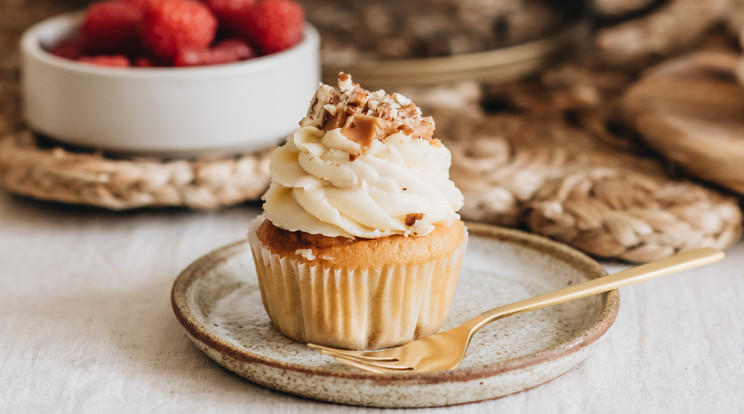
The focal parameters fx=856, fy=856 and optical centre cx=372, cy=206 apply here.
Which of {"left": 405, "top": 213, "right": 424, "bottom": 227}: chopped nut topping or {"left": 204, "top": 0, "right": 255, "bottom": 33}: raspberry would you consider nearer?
{"left": 405, "top": 213, "right": 424, "bottom": 227}: chopped nut topping

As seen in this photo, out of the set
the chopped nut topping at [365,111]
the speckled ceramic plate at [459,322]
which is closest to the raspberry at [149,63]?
the speckled ceramic plate at [459,322]

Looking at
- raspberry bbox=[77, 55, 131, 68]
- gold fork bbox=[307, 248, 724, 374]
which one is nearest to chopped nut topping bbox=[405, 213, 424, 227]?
gold fork bbox=[307, 248, 724, 374]

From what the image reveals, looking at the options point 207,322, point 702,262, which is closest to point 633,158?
point 702,262

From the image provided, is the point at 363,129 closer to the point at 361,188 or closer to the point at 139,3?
the point at 361,188

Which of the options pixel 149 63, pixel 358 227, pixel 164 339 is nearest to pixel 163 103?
pixel 149 63

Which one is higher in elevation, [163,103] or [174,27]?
[174,27]

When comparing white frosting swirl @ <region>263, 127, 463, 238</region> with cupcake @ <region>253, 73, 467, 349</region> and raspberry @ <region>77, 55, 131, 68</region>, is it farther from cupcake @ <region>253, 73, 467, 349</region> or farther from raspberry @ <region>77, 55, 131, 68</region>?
raspberry @ <region>77, 55, 131, 68</region>
